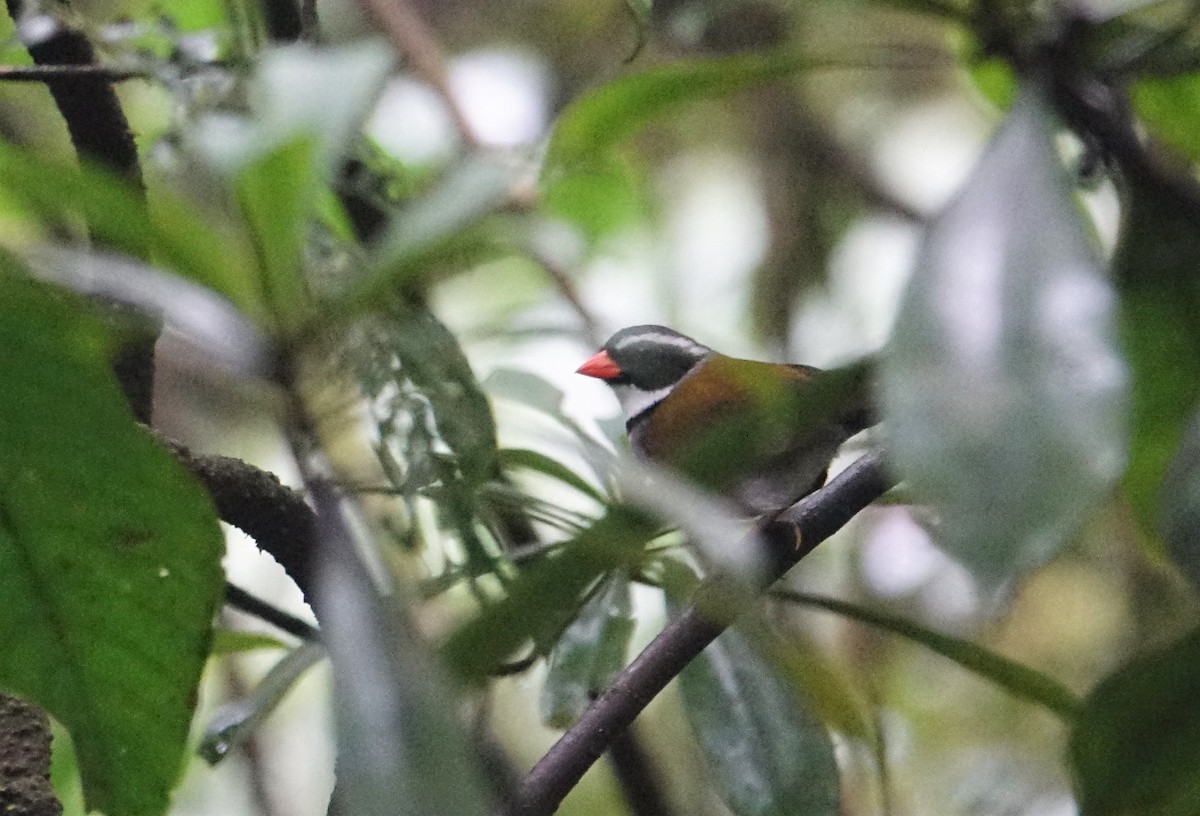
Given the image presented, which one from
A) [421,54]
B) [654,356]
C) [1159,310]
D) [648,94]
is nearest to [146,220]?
[648,94]

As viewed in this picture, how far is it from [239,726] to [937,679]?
195 cm

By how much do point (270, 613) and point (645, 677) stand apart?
53 centimetres

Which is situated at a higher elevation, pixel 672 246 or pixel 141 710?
pixel 141 710

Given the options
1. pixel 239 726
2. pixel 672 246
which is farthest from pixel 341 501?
pixel 672 246

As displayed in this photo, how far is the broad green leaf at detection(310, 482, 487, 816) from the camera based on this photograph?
54cm

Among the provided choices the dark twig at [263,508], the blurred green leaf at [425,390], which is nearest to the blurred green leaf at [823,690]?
the blurred green leaf at [425,390]

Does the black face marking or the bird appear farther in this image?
the black face marking

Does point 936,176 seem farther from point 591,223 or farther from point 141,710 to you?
point 141,710

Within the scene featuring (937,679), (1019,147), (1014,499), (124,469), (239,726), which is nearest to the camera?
(1014,499)

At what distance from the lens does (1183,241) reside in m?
0.58

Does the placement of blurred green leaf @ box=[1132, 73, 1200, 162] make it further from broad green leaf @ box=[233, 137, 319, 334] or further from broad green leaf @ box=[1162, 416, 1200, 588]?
broad green leaf @ box=[233, 137, 319, 334]

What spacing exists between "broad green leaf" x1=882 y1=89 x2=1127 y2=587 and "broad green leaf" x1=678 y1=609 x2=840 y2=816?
608mm

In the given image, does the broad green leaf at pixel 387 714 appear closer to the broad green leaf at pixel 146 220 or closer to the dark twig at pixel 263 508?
the broad green leaf at pixel 146 220

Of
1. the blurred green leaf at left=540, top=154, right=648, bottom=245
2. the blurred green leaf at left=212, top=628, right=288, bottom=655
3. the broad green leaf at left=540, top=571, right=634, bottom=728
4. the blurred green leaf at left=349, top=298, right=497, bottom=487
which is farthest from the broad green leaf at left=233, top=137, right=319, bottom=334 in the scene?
the blurred green leaf at left=540, top=154, right=648, bottom=245
